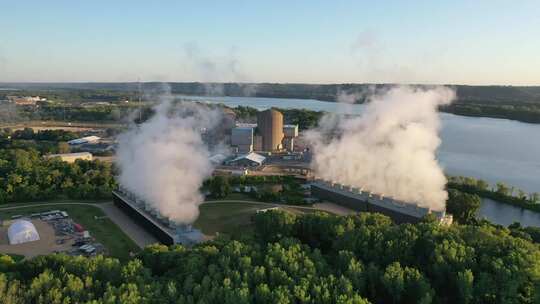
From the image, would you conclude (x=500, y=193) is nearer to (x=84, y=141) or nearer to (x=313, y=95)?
(x=84, y=141)

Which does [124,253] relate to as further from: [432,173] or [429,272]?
[432,173]

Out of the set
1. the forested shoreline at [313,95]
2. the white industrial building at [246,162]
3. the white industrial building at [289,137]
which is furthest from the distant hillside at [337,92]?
the white industrial building at [246,162]

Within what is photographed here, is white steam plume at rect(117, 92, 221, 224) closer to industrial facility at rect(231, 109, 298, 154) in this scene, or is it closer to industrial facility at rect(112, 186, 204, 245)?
industrial facility at rect(112, 186, 204, 245)

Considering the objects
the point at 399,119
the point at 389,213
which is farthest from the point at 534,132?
the point at 389,213

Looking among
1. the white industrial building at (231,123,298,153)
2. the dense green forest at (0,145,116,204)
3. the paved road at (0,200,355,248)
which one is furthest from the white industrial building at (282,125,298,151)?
the paved road at (0,200,355,248)

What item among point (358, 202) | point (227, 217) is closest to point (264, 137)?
point (358, 202)

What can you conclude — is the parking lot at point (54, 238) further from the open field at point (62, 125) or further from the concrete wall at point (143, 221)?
the open field at point (62, 125)
